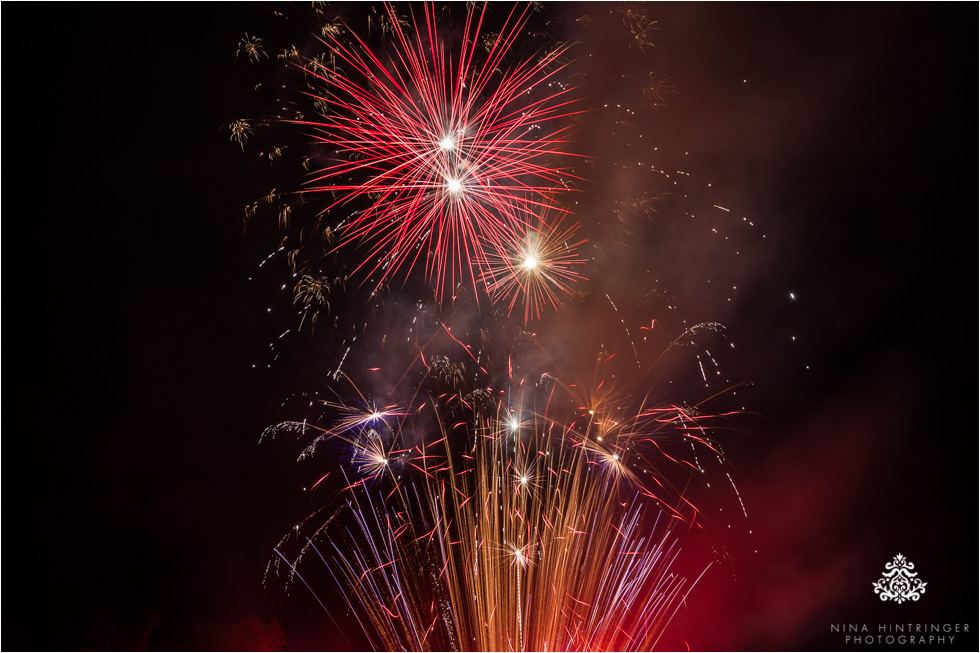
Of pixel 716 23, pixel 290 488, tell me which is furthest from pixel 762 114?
pixel 290 488

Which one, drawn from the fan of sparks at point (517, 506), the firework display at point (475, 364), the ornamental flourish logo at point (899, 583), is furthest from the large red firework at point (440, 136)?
the ornamental flourish logo at point (899, 583)

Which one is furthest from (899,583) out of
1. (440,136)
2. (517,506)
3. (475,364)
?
(440,136)

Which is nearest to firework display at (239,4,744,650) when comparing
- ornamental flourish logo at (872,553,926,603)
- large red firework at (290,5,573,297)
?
large red firework at (290,5,573,297)

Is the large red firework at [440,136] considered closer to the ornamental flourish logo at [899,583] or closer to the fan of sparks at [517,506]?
the fan of sparks at [517,506]

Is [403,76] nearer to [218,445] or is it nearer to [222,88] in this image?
[222,88]

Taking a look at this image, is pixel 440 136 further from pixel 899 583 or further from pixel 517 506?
pixel 899 583

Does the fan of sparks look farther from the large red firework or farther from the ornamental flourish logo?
the ornamental flourish logo
